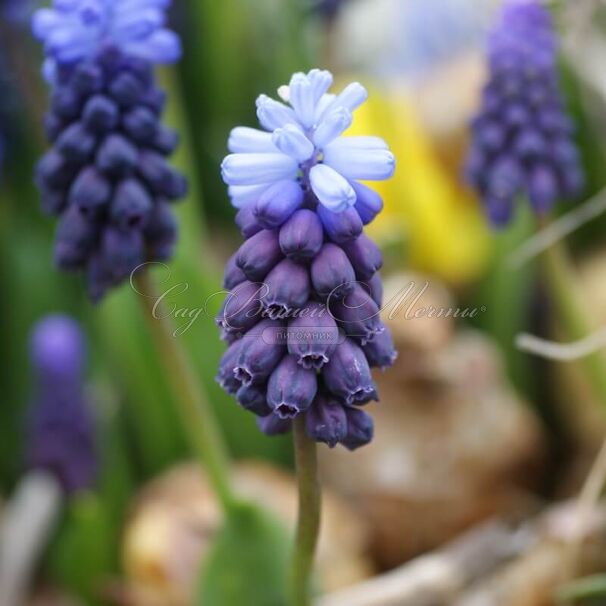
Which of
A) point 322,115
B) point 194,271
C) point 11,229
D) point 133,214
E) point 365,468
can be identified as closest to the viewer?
point 322,115

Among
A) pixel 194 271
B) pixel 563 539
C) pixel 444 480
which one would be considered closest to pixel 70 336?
pixel 194 271

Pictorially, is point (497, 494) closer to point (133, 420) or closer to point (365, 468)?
point (365, 468)

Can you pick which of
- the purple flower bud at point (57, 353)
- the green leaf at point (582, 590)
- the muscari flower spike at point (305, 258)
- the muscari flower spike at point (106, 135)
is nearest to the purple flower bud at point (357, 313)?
the muscari flower spike at point (305, 258)

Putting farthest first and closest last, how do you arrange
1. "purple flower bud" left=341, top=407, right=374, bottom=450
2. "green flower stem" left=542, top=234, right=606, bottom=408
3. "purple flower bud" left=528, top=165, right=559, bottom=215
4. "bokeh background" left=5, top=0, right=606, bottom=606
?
"bokeh background" left=5, top=0, right=606, bottom=606, "green flower stem" left=542, top=234, right=606, bottom=408, "purple flower bud" left=528, top=165, right=559, bottom=215, "purple flower bud" left=341, top=407, right=374, bottom=450

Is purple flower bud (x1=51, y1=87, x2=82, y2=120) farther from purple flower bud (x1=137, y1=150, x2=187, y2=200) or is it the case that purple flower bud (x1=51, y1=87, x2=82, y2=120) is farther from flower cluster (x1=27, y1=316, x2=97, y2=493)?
flower cluster (x1=27, y1=316, x2=97, y2=493)

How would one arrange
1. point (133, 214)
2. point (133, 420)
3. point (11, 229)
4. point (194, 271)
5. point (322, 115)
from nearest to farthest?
point (322, 115), point (133, 214), point (194, 271), point (133, 420), point (11, 229)

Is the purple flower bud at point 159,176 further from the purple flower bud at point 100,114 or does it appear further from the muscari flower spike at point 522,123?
the muscari flower spike at point 522,123

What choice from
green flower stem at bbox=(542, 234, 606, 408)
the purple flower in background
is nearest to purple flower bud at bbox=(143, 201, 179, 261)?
green flower stem at bbox=(542, 234, 606, 408)
